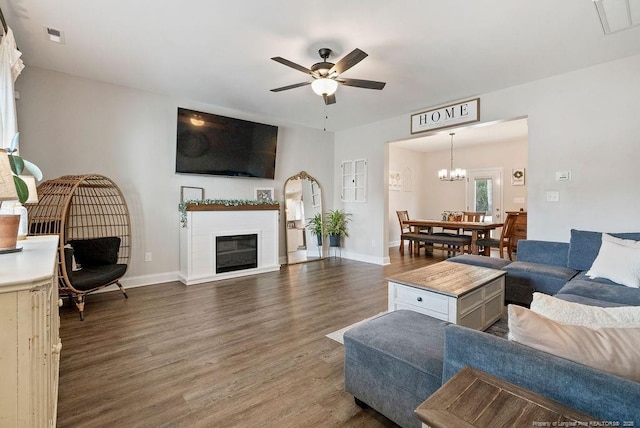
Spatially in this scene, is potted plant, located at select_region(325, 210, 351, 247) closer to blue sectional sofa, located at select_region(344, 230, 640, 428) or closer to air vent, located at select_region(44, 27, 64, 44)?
blue sectional sofa, located at select_region(344, 230, 640, 428)

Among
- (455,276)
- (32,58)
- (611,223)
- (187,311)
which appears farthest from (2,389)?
(611,223)

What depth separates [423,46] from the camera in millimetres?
2949

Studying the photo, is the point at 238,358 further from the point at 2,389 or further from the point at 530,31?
the point at 530,31

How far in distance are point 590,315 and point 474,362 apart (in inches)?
18.4

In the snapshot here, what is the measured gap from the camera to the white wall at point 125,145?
3.53 meters

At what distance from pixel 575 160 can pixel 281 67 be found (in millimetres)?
3599

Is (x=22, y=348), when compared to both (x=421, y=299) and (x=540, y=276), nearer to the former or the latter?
(x=421, y=299)

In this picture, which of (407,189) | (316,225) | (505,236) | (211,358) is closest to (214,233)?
(316,225)

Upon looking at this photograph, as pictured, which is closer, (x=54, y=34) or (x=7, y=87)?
(x=7, y=87)

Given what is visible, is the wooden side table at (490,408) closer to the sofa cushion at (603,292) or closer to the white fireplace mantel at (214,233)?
the sofa cushion at (603,292)

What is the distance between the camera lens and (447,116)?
455cm

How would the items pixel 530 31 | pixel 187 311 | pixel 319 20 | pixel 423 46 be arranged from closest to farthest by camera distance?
pixel 319 20 → pixel 530 31 → pixel 423 46 → pixel 187 311

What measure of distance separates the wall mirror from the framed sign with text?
228cm

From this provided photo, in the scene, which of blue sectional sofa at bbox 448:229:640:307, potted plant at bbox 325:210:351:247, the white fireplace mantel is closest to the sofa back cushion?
blue sectional sofa at bbox 448:229:640:307
